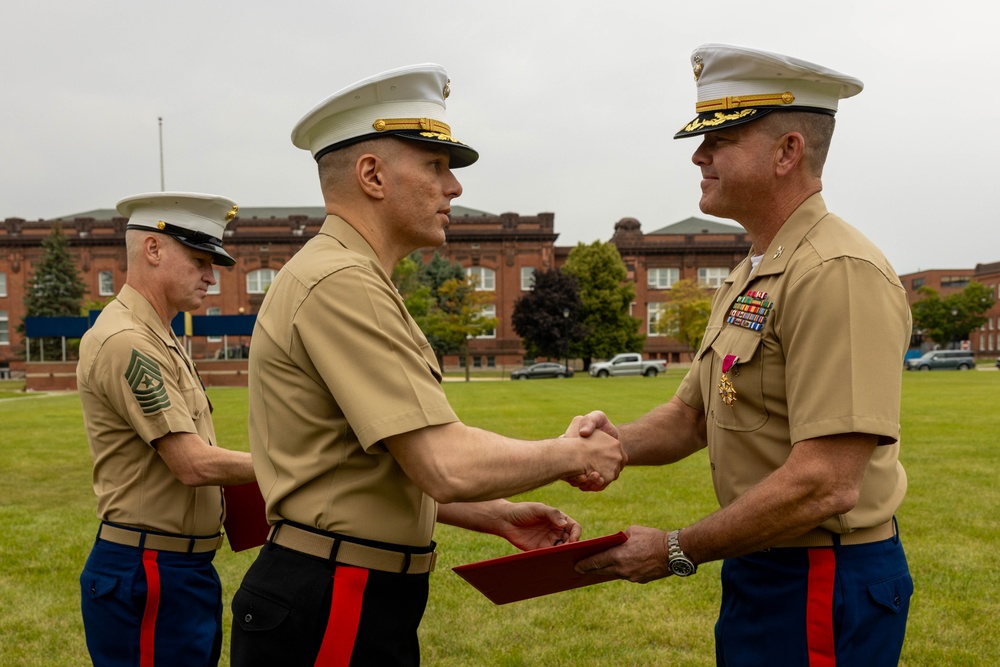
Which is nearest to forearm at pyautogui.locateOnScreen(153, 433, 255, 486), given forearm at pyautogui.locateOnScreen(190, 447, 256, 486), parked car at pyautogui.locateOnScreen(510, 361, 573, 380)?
forearm at pyautogui.locateOnScreen(190, 447, 256, 486)

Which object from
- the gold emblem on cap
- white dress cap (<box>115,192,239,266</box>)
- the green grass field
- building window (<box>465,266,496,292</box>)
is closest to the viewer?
the gold emblem on cap

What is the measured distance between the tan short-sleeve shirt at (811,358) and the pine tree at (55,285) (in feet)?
242

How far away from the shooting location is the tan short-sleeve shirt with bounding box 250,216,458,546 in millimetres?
2322

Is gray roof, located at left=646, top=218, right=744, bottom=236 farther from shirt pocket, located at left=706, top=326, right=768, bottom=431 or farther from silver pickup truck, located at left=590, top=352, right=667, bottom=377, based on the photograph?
shirt pocket, located at left=706, top=326, right=768, bottom=431

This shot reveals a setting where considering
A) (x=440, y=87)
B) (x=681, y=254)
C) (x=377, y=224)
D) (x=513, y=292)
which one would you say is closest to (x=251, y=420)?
(x=377, y=224)

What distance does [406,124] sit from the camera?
2701 millimetres

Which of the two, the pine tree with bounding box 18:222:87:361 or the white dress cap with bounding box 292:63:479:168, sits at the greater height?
the pine tree with bounding box 18:222:87:361

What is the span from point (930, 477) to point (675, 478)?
11.6 ft

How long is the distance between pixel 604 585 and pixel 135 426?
Answer: 4.55m

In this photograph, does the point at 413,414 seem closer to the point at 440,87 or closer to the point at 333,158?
the point at 333,158

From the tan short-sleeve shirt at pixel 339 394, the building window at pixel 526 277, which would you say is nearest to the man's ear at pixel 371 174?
the tan short-sleeve shirt at pixel 339 394

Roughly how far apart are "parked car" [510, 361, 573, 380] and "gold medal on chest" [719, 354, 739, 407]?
51.4 metres

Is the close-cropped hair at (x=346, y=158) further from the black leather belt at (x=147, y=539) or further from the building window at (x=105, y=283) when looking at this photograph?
the building window at (x=105, y=283)

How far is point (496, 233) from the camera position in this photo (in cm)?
7419
